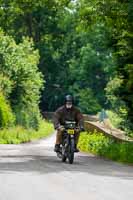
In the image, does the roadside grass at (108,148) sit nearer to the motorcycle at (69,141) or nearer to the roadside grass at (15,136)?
the motorcycle at (69,141)

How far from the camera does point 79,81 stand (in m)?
87.4

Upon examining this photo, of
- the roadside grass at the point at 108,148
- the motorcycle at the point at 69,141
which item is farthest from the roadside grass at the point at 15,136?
the motorcycle at the point at 69,141

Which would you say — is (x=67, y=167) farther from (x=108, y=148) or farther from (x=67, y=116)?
(x=108, y=148)

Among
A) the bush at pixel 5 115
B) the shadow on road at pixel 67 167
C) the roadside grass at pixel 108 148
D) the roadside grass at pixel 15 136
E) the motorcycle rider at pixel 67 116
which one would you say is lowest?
the roadside grass at pixel 15 136

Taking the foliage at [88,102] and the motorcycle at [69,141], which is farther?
the foliage at [88,102]

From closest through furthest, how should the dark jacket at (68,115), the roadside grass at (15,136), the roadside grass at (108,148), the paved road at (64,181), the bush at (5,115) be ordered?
the paved road at (64,181) → the dark jacket at (68,115) → the roadside grass at (108,148) → the roadside grass at (15,136) → the bush at (5,115)

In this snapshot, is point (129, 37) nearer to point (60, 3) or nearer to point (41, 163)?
point (60, 3)

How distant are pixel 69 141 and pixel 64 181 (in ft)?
18.8

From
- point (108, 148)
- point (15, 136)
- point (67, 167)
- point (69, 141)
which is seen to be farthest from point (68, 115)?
point (15, 136)

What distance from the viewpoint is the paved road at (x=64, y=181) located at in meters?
11.8

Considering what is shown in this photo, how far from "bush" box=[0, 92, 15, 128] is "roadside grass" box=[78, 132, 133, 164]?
13.7 metres

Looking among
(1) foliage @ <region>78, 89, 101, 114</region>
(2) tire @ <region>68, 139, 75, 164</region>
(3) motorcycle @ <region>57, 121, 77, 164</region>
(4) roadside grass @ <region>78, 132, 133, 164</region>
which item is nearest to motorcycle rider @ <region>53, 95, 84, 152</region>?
(3) motorcycle @ <region>57, 121, 77, 164</region>

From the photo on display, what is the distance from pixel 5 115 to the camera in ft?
147

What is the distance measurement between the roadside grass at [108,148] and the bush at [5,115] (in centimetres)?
1368
